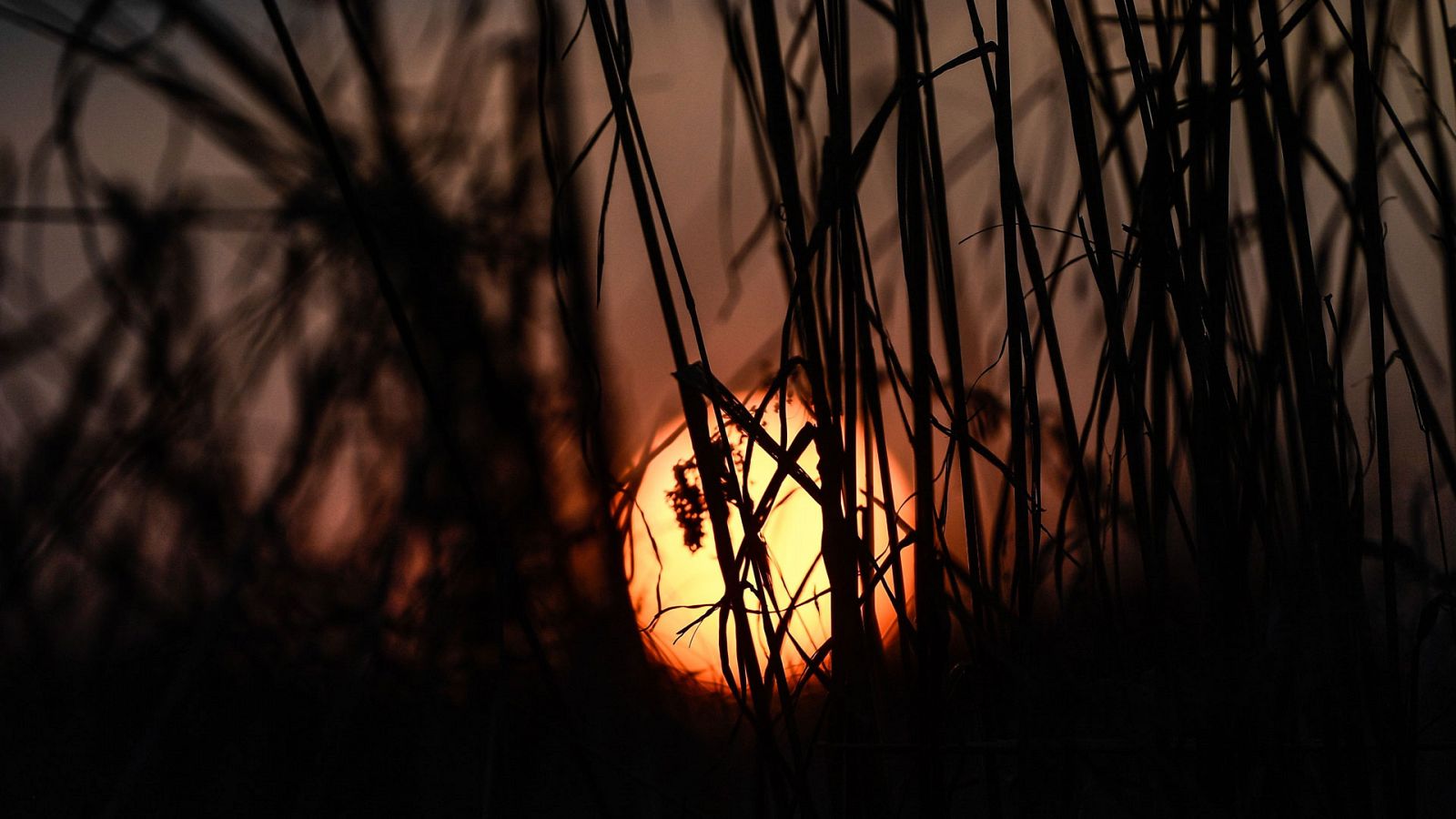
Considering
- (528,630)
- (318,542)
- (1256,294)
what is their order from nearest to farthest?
(528,630)
(1256,294)
(318,542)

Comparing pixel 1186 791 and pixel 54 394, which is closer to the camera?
pixel 1186 791

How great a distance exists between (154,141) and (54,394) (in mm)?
149

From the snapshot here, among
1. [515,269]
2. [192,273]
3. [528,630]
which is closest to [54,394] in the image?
[192,273]

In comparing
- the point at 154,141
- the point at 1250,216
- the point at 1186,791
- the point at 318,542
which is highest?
the point at 154,141

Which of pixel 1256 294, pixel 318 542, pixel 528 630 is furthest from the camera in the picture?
pixel 318 542

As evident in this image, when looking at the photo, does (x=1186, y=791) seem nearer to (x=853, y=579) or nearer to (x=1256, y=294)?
(x=853, y=579)

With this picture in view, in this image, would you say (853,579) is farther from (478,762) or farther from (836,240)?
(478,762)

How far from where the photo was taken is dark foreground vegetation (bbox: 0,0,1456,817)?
30 cm

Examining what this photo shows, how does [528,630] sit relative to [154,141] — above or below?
below

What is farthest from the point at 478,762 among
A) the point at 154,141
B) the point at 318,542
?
the point at 154,141

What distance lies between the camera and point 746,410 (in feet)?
1.05

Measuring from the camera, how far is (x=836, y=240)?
1.08 ft

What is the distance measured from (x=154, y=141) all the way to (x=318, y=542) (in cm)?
24

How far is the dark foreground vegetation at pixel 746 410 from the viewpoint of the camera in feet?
0.99
